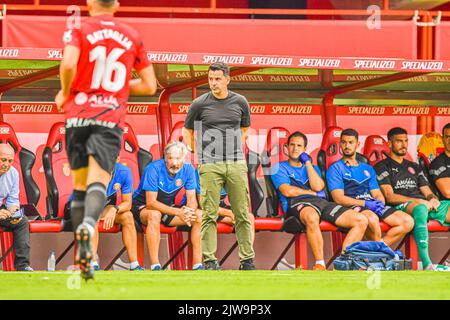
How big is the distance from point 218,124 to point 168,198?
1.48 meters

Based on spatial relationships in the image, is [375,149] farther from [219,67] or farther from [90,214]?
[90,214]

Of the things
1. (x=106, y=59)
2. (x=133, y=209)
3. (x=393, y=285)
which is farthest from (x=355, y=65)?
(x=106, y=59)

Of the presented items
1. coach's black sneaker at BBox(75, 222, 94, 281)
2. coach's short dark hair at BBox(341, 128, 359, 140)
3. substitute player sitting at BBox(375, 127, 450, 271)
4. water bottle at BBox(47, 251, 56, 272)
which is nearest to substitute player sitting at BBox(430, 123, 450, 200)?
substitute player sitting at BBox(375, 127, 450, 271)

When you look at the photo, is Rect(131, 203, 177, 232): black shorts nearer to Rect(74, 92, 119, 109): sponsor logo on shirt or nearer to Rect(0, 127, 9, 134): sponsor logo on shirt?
Rect(0, 127, 9, 134): sponsor logo on shirt

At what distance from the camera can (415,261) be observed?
13828mm

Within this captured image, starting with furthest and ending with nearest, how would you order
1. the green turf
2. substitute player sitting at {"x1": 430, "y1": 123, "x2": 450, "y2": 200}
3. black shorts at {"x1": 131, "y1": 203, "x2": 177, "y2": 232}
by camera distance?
substitute player sitting at {"x1": 430, "y1": 123, "x2": 450, "y2": 200} < black shorts at {"x1": 131, "y1": 203, "x2": 177, "y2": 232} < the green turf

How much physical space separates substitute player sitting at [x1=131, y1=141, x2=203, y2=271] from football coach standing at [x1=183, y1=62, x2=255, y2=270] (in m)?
0.79

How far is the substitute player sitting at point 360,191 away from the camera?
13.5m

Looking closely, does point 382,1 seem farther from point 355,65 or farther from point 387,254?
point 387,254

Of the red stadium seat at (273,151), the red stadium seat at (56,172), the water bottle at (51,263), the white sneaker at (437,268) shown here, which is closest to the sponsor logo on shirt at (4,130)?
the red stadium seat at (56,172)

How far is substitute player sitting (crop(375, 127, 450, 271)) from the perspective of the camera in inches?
549

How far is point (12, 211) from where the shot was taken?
12.6m

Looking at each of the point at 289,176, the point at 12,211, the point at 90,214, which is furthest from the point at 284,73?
the point at 90,214

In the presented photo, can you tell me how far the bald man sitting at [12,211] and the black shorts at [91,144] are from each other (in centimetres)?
429
